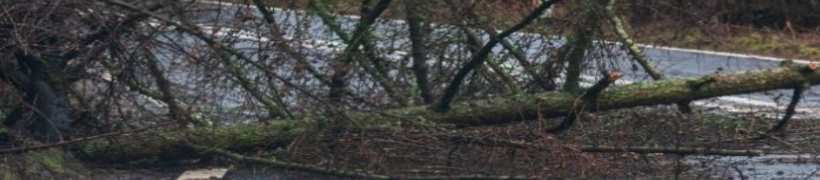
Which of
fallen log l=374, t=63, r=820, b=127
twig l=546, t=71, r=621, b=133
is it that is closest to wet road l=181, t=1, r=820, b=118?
fallen log l=374, t=63, r=820, b=127

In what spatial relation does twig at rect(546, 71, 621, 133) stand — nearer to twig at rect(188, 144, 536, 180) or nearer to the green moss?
twig at rect(188, 144, 536, 180)

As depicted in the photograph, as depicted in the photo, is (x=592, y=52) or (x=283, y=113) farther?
(x=592, y=52)

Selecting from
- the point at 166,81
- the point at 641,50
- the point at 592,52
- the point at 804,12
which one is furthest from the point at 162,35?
the point at 804,12

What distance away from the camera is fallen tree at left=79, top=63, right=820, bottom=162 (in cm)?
649

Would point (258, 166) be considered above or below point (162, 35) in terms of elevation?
below

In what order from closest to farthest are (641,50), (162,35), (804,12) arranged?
(162,35), (641,50), (804,12)

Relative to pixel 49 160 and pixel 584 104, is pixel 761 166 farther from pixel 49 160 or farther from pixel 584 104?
pixel 49 160

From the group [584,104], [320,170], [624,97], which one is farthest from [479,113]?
[320,170]

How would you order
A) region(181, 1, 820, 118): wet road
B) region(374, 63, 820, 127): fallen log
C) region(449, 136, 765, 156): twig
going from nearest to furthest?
1. region(449, 136, 765, 156): twig
2. region(181, 1, 820, 118): wet road
3. region(374, 63, 820, 127): fallen log

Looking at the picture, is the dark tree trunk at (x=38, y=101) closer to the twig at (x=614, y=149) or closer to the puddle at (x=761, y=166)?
the twig at (x=614, y=149)

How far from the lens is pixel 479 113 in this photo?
675cm

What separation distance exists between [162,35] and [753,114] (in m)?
2.75

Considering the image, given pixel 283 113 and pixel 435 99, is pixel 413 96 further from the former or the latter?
pixel 283 113

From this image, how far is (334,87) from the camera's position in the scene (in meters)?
6.86
